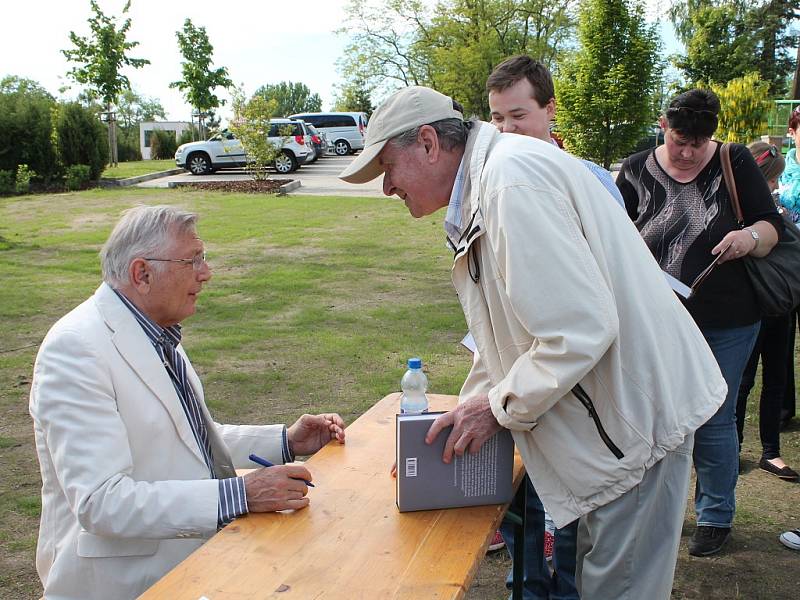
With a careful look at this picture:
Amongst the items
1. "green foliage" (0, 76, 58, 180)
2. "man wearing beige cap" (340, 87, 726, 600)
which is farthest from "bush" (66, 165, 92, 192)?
"man wearing beige cap" (340, 87, 726, 600)

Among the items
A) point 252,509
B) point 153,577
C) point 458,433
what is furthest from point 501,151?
point 153,577

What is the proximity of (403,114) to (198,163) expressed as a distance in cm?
2518

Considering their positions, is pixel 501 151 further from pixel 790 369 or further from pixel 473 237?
pixel 790 369

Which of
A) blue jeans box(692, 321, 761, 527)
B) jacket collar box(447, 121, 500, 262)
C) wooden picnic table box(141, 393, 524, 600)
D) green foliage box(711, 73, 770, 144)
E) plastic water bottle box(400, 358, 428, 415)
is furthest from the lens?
green foliage box(711, 73, 770, 144)

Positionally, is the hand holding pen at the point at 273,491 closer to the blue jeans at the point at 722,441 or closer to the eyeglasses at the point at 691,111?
the blue jeans at the point at 722,441

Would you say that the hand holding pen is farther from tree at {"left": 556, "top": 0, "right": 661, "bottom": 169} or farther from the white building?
the white building

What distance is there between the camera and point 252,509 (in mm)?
2064

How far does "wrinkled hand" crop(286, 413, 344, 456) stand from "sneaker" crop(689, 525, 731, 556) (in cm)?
195

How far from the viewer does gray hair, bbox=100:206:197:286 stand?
2273 mm

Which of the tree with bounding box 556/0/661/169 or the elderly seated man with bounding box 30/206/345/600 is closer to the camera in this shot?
the elderly seated man with bounding box 30/206/345/600

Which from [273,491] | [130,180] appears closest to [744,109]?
[273,491]

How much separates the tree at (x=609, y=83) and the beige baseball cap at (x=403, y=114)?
18.2m

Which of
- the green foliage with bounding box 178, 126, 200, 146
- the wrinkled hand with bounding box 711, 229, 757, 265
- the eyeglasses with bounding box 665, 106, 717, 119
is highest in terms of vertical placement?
the green foliage with bounding box 178, 126, 200, 146

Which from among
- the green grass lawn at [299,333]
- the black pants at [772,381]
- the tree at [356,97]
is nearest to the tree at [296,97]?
the tree at [356,97]
